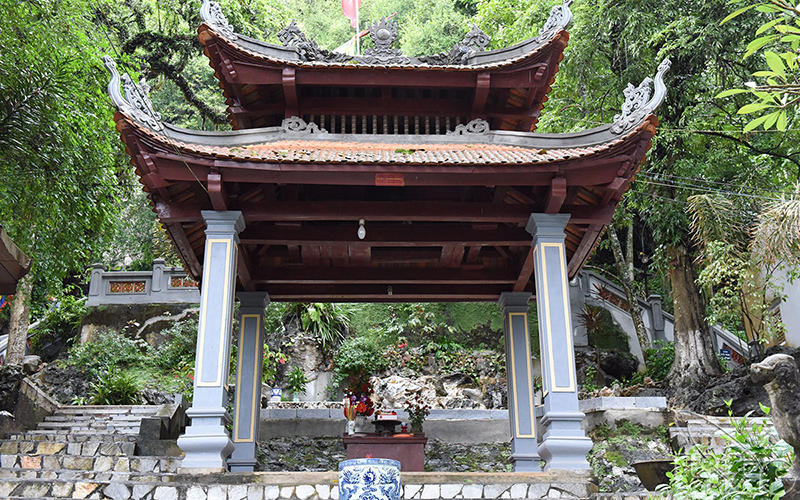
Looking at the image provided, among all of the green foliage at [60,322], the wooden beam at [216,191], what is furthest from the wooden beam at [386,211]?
the green foliage at [60,322]

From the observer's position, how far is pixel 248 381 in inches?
401

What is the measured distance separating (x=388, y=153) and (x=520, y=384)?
4.31 meters

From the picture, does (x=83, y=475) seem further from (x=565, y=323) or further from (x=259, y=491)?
(x=565, y=323)

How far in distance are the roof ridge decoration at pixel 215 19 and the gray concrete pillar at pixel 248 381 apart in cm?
386

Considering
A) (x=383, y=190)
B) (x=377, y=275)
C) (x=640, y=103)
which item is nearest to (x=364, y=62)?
(x=383, y=190)

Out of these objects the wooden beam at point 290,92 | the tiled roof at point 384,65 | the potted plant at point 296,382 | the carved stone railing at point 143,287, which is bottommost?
the potted plant at point 296,382

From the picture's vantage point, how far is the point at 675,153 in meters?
16.1

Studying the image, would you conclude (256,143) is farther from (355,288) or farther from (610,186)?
(610,186)

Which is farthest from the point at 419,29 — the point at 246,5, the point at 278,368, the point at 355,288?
the point at 355,288

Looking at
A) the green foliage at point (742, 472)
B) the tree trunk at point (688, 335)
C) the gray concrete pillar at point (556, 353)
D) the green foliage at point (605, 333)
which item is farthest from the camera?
the green foliage at point (605, 333)

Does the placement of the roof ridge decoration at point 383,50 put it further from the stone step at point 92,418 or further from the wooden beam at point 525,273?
the stone step at point 92,418

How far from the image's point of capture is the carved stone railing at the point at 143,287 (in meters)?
21.7

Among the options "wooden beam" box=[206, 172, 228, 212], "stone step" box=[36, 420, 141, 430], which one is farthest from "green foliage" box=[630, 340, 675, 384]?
"wooden beam" box=[206, 172, 228, 212]

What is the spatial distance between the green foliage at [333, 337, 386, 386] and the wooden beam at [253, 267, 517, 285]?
→ 22.0 ft
